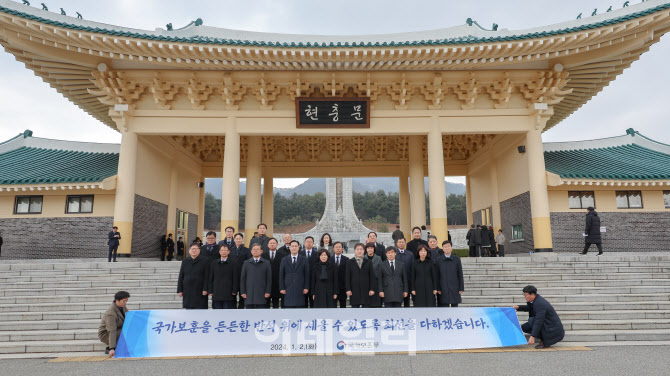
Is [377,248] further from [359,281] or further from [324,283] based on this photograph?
[324,283]

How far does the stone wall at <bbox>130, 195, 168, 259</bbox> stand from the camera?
38.7 feet

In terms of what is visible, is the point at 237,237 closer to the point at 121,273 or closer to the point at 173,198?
the point at 121,273

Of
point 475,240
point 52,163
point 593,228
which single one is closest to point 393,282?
point 593,228

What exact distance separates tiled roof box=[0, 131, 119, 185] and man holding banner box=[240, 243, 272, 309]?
746 cm

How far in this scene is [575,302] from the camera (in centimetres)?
723

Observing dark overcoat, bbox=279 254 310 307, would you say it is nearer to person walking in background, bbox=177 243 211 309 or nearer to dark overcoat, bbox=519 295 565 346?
person walking in background, bbox=177 243 211 309

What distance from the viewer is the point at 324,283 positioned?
243 inches

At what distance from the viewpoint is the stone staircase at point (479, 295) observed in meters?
5.96

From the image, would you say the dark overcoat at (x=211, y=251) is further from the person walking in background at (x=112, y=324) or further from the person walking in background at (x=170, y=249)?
the person walking in background at (x=170, y=249)

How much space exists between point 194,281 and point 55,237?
8034mm

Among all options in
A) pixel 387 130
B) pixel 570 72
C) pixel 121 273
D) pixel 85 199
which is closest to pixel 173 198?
pixel 85 199

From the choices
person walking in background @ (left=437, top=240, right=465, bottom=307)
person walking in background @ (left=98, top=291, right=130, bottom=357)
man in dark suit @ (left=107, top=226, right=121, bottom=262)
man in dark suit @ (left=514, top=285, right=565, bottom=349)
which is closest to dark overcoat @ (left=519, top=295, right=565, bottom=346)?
man in dark suit @ (left=514, top=285, right=565, bottom=349)

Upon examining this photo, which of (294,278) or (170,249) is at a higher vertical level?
(170,249)

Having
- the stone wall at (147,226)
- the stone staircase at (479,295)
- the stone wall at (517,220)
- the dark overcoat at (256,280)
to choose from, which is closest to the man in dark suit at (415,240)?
the stone staircase at (479,295)
